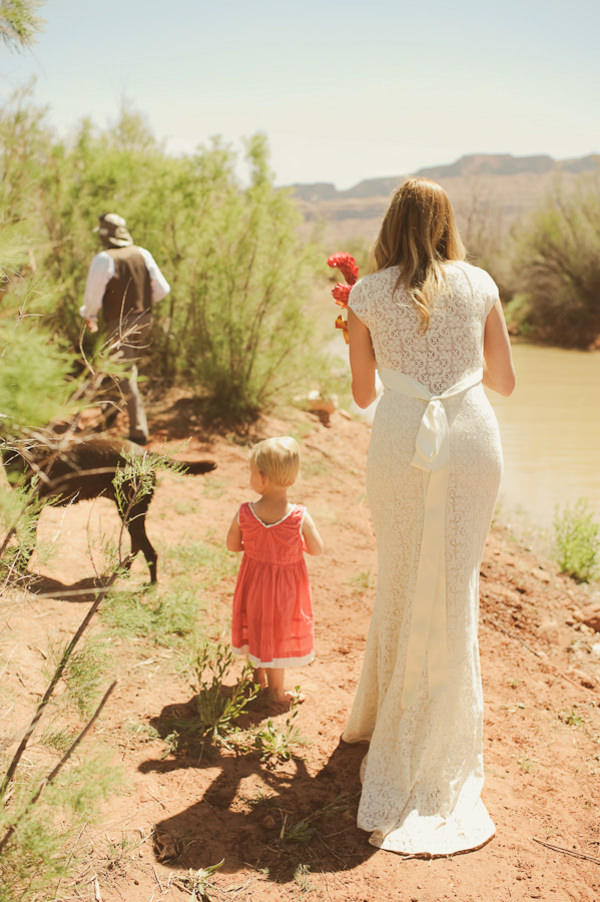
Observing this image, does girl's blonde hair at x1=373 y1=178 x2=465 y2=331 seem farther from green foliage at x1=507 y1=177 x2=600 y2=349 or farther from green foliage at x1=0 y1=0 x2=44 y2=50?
green foliage at x1=507 y1=177 x2=600 y2=349

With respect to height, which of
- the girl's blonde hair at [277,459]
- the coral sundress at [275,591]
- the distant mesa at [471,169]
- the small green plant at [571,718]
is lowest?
the small green plant at [571,718]

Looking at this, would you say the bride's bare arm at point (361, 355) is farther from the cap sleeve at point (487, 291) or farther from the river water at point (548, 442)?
the river water at point (548, 442)

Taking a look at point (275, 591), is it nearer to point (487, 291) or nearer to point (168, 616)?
point (168, 616)

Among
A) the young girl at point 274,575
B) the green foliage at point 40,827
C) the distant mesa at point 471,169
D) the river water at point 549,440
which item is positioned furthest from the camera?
the distant mesa at point 471,169

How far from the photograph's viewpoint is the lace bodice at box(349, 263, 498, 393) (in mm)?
2596

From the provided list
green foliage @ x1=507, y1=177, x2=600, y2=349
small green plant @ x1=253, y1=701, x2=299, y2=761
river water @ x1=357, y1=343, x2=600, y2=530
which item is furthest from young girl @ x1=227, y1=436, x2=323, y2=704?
green foliage @ x1=507, y1=177, x2=600, y2=349

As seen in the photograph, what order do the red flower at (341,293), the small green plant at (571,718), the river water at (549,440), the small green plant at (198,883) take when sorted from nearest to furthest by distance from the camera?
the small green plant at (198,883)
the red flower at (341,293)
the small green plant at (571,718)
the river water at (549,440)

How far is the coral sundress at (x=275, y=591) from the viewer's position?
328 cm

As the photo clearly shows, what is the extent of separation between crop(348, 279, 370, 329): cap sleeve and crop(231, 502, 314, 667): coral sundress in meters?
1.00

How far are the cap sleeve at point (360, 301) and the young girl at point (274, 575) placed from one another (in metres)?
0.74

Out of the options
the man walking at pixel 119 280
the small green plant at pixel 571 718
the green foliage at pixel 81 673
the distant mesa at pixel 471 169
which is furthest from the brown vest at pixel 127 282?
the distant mesa at pixel 471 169

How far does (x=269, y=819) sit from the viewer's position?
2719mm

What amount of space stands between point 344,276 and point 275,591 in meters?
1.39

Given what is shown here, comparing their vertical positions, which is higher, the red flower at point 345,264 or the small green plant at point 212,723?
the red flower at point 345,264
